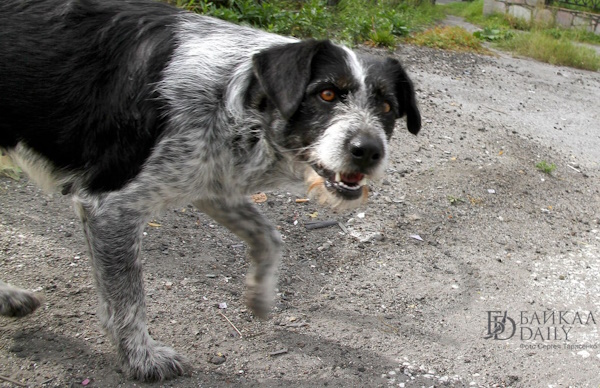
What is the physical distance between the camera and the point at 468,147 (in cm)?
631

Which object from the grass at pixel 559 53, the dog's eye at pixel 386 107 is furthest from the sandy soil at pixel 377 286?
the grass at pixel 559 53

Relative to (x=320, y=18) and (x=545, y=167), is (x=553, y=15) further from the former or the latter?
(x=545, y=167)

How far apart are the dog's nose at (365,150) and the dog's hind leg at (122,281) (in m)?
1.04

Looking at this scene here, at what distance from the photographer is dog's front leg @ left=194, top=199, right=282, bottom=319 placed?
3727 millimetres

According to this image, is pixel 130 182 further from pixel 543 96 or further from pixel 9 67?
pixel 543 96

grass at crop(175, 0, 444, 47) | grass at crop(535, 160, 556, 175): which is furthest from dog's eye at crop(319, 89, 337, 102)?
grass at crop(175, 0, 444, 47)

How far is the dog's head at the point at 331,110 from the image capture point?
3.04m

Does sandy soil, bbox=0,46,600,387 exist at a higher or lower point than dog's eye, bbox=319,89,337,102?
lower

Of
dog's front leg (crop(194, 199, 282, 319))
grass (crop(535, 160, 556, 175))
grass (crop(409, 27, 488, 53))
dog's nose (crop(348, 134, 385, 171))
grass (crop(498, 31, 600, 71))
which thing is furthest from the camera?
grass (crop(498, 31, 600, 71))

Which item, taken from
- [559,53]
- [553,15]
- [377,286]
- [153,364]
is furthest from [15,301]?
[553,15]

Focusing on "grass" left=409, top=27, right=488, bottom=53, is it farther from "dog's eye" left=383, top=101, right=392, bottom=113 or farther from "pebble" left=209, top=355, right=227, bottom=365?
"pebble" left=209, top=355, right=227, bottom=365

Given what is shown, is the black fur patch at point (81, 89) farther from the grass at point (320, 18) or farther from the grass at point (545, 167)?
the grass at point (320, 18)

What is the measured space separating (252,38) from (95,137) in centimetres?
98

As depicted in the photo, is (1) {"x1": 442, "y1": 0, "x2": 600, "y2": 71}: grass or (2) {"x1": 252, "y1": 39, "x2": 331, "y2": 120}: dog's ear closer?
(2) {"x1": 252, "y1": 39, "x2": 331, "y2": 120}: dog's ear
